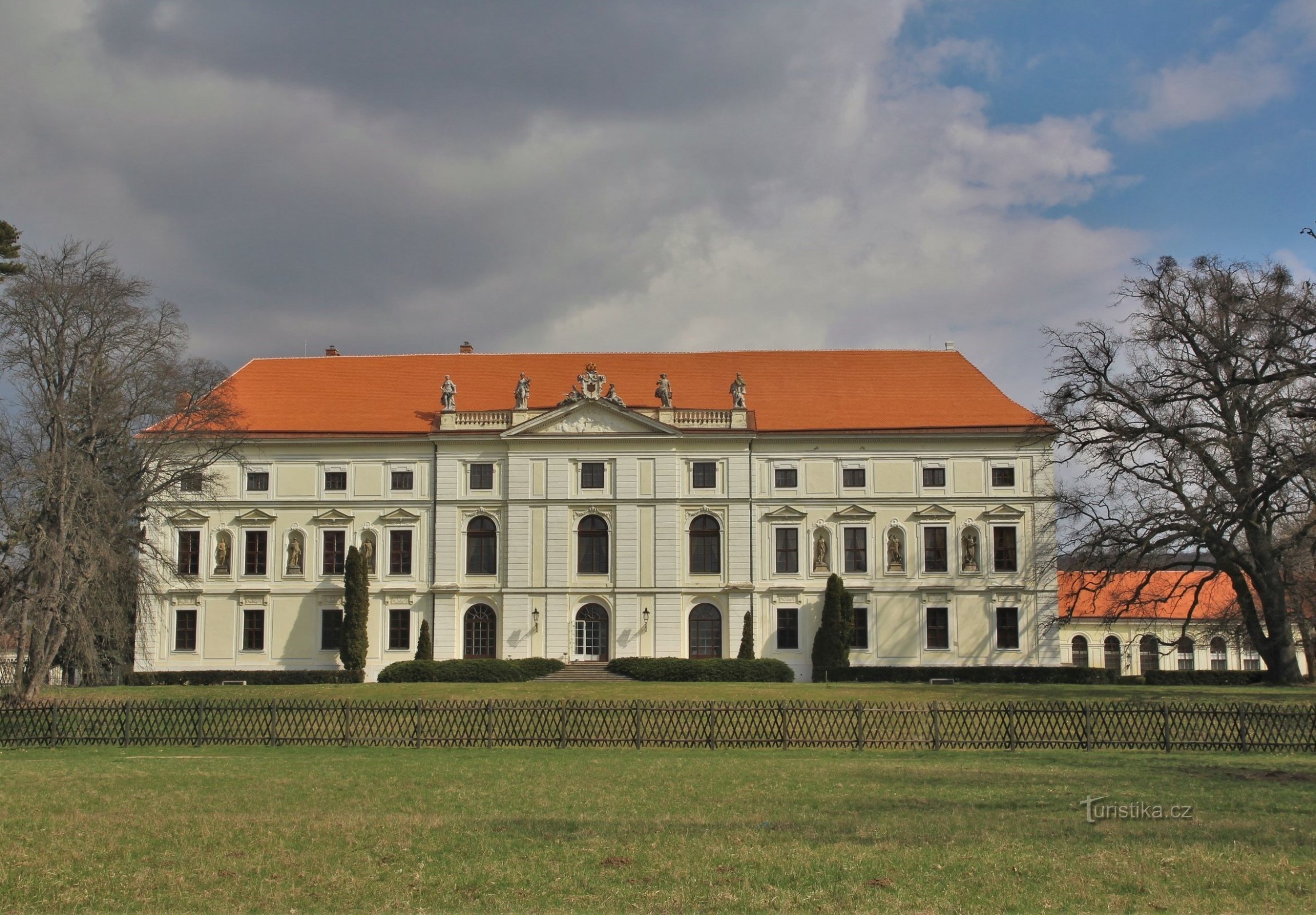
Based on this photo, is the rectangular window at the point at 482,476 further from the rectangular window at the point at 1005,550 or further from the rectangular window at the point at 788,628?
the rectangular window at the point at 1005,550

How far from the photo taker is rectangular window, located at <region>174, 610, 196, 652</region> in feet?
145

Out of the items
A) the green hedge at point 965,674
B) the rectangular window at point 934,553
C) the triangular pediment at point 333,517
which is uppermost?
the triangular pediment at point 333,517

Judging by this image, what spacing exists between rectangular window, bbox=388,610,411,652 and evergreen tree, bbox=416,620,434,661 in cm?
123

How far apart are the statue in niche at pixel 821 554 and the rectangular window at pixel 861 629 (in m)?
1.96

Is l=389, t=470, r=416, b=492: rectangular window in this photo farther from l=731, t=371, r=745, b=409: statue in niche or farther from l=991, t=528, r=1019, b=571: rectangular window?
l=991, t=528, r=1019, b=571: rectangular window

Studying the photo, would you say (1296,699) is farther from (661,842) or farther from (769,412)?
(661,842)

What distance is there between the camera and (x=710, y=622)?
43.8m

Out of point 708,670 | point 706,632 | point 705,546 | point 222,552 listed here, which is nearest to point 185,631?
point 222,552

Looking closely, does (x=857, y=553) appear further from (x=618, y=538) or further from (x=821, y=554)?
(x=618, y=538)

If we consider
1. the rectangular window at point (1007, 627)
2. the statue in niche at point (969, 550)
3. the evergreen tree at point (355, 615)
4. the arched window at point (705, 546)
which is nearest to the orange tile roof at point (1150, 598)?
the rectangular window at point (1007, 627)

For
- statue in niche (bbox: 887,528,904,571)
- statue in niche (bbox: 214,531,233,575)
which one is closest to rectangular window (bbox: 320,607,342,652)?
statue in niche (bbox: 214,531,233,575)

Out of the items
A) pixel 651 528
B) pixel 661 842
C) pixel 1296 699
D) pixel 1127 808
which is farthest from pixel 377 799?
pixel 651 528

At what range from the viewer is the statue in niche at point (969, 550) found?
43.9 meters

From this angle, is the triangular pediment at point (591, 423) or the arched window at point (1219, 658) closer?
the triangular pediment at point (591, 423)
